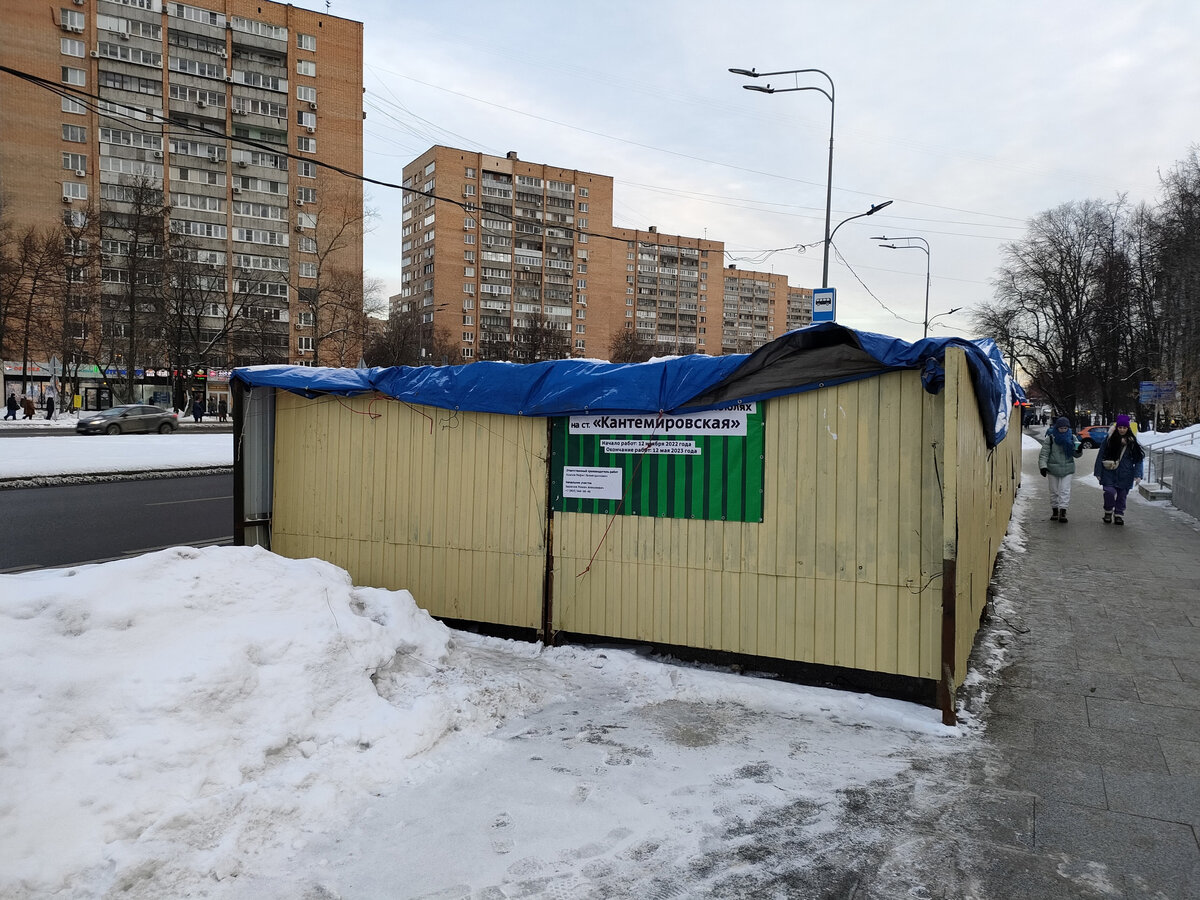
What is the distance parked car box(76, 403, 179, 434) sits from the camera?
30188 mm

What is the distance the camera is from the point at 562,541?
19.7ft

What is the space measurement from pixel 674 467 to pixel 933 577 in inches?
76.2

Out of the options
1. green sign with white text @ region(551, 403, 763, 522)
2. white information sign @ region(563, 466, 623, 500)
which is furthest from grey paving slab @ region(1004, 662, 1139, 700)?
white information sign @ region(563, 466, 623, 500)

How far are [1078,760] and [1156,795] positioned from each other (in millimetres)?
430

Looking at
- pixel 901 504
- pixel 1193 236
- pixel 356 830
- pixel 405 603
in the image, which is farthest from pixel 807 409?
pixel 1193 236

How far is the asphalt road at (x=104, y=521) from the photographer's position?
407 inches

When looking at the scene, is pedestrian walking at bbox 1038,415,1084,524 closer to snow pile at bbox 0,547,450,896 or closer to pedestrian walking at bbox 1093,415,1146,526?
pedestrian walking at bbox 1093,415,1146,526

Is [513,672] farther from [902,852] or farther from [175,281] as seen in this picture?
[175,281]

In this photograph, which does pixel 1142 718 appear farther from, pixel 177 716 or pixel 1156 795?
pixel 177 716

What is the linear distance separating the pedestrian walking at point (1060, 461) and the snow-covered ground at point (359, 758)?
10361 mm

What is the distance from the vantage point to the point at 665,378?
5531 mm

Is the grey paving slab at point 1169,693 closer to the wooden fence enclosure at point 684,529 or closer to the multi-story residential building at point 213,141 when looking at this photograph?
the wooden fence enclosure at point 684,529

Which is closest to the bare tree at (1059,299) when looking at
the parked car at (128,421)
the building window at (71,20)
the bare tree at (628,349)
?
the bare tree at (628,349)

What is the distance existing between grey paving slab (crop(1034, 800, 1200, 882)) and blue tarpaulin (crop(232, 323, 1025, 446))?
95.6 inches
